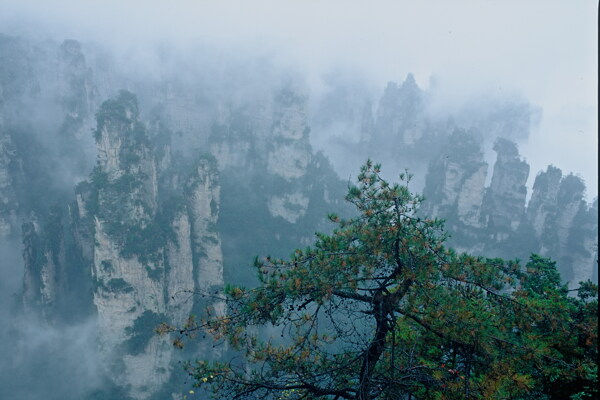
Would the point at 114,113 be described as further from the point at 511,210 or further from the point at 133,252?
the point at 511,210

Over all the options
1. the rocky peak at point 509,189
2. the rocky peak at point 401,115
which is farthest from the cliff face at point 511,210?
the rocky peak at point 401,115

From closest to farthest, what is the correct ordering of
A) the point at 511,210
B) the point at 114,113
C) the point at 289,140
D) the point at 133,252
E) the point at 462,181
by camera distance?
the point at 133,252 < the point at 114,113 < the point at 462,181 < the point at 511,210 < the point at 289,140

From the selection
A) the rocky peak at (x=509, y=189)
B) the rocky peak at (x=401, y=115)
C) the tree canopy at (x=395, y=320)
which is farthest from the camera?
the rocky peak at (x=401, y=115)

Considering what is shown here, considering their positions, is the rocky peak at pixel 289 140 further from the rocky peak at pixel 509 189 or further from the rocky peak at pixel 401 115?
the rocky peak at pixel 509 189

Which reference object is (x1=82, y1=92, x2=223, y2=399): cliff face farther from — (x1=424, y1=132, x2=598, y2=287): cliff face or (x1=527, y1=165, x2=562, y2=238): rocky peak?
(x1=527, y1=165, x2=562, y2=238): rocky peak

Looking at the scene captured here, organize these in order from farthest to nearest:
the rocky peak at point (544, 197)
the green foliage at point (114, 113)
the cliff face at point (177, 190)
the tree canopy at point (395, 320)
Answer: the rocky peak at point (544, 197), the green foliage at point (114, 113), the cliff face at point (177, 190), the tree canopy at point (395, 320)

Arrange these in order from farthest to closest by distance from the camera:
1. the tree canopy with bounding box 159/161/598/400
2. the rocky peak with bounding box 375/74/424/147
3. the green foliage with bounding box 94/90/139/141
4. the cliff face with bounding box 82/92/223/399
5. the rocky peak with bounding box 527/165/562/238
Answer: the rocky peak with bounding box 375/74/424/147
the rocky peak with bounding box 527/165/562/238
the green foliage with bounding box 94/90/139/141
the cliff face with bounding box 82/92/223/399
the tree canopy with bounding box 159/161/598/400

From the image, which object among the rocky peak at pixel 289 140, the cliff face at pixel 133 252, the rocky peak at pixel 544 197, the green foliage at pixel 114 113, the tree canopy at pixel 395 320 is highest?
the rocky peak at pixel 289 140

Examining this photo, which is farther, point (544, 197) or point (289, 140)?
point (289, 140)

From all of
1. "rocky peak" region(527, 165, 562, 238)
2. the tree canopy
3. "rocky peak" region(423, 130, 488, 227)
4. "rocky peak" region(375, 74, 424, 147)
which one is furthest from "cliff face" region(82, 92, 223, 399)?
"rocky peak" region(375, 74, 424, 147)

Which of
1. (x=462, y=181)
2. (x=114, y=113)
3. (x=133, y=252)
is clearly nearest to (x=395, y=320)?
(x=133, y=252)

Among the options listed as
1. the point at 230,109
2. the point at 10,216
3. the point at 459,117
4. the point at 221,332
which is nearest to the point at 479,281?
the point at 221,332

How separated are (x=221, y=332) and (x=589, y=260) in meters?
56.7

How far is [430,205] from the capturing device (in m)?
57.2
